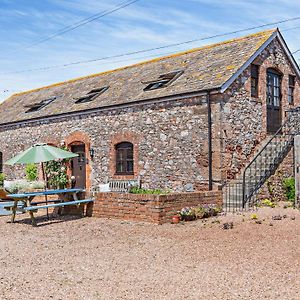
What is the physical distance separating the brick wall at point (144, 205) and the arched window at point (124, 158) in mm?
4398

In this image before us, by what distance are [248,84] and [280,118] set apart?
2456 millimetres

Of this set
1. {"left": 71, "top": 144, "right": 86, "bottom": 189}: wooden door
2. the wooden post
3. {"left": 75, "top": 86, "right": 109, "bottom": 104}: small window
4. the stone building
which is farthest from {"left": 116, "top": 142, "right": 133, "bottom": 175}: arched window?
the wooden post

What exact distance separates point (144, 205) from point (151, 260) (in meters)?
3.95

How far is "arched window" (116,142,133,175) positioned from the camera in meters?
16.5

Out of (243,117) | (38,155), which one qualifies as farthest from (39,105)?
(243,117)

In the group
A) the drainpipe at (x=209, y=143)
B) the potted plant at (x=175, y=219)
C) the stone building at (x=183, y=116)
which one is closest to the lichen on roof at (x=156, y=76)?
the stone building at (x=183, y=116)

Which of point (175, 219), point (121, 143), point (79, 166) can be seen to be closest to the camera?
point (175, 219)

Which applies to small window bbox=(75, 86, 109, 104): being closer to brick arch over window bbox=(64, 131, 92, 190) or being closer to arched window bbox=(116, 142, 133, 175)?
brick arch over window bbox=(64, 131, 92, 190)

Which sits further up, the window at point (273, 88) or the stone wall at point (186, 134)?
the window at point (273, 88)

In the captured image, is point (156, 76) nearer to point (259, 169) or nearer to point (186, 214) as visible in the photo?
point (259, 169)

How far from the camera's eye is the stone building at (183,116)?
14234mm

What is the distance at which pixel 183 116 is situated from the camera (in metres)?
14.8

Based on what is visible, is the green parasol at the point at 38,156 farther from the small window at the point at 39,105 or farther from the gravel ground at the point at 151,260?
the small window at the point at 39,105

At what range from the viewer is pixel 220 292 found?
5.36 m
